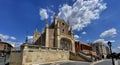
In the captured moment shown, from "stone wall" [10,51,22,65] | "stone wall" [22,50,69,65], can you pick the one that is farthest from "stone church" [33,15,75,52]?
"stone wall" [10,51,22,65]

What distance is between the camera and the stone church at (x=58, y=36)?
3763 cm

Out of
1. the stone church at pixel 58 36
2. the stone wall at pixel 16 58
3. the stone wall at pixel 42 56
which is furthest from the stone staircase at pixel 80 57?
the stone wall at pixel 16 58

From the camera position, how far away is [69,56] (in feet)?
108

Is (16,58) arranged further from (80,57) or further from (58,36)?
(58,36)

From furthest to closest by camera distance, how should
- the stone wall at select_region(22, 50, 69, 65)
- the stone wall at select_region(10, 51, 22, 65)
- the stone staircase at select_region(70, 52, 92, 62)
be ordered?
the stone staircase at select_region(70, 52, 92, 62)
the stone wall at select_region(22, 50, 69, 65)
the stone wall at select_region(10, 51, 22, 65)

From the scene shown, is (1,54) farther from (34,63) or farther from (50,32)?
(34,63)

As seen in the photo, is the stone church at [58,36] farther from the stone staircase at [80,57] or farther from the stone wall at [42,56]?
the stone wall at [42,56]

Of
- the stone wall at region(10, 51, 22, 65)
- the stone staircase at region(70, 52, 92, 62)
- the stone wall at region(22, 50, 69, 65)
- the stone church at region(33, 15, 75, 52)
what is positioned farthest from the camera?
the stone church at region(33, 15, 75, 52)

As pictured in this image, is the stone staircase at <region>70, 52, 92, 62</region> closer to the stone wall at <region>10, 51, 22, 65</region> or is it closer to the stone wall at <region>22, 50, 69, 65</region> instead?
the stone wall at <region>22, 50, 69, 65</region>

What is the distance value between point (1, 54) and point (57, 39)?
26269 millimetres

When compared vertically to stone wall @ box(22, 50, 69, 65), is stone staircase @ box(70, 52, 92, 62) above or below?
below

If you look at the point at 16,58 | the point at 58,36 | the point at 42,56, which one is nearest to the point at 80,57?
the point at 58,36

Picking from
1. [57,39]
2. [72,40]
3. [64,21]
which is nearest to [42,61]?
[57,39]

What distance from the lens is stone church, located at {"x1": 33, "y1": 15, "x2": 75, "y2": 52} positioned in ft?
123
